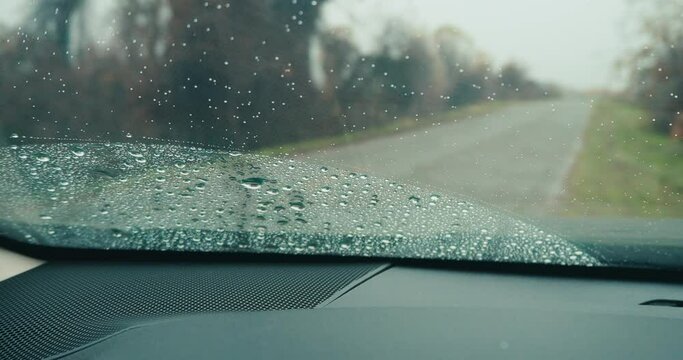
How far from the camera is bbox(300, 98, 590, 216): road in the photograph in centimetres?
424

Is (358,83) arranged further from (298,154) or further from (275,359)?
(275,359)

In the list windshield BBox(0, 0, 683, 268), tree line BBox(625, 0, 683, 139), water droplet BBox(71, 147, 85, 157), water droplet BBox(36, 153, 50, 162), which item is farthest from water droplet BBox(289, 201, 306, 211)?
tree line BBox(625, 0, 683, 139)

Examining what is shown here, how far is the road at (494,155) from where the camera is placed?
4242 millimetres

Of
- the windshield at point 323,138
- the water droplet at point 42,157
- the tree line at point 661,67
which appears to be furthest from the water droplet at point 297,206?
the tree line at point 661,67

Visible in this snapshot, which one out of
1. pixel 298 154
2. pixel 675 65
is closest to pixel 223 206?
pixel 298 154

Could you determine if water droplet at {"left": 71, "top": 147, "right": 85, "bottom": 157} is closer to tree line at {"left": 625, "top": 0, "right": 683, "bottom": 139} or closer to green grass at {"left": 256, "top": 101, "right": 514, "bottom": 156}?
green grass at {"left": 256, "top": 101, "right": 514, "bottom": 156}

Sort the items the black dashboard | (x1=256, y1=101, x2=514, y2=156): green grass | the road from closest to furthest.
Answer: the black dashboard → the road → (x1=256, y1=101, x2=514, y2=156): green grass

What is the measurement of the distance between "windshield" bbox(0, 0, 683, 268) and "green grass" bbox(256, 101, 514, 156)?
0.01m

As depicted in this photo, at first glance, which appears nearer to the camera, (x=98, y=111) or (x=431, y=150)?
(x=431, y=150)

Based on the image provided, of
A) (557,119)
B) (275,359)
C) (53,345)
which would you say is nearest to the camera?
(275,359)

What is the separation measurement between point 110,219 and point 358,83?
168 centimetres

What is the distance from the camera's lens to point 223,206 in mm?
4418

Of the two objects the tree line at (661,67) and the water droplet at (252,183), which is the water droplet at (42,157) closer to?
the water droplet at (252,183)

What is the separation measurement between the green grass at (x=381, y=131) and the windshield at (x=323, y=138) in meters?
0.01
